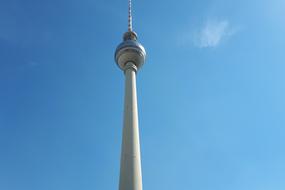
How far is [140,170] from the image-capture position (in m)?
53.9

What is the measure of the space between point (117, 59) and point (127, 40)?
5.62 meters

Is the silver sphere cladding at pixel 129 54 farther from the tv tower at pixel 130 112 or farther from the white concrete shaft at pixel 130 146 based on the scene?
the white concrete shaft at pixel 130 146

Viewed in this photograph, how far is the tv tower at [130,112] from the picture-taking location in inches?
2042

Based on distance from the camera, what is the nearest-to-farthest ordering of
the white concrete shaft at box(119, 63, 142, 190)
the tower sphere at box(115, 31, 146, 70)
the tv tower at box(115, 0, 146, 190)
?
the white concrete shaft at box(119, 63, 142, 190) < the tv tower at box(115, 0, 146, 190) < the tower sphere at box(115, 31, 146, 70)

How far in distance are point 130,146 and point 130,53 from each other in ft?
91.0

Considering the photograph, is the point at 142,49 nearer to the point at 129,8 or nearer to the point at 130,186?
the point at 129,8

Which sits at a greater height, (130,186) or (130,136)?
(130,136)

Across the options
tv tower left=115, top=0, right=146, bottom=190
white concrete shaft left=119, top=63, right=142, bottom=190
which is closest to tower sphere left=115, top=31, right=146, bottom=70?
tv tower left=115, top=0, right=146, bottom=190

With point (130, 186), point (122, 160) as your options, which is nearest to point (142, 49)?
point (122, 160)

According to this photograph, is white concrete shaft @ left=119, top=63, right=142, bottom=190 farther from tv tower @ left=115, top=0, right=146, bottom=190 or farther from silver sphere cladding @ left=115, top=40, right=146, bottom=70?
silver sphere cladding @ left=115, top=40, right=146, bottom=70

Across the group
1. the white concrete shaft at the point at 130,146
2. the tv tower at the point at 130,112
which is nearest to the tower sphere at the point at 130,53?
the tv tower at the point at 130,112

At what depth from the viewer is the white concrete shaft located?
5119 centimetres

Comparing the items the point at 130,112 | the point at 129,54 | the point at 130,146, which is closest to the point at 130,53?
the point at 129,54

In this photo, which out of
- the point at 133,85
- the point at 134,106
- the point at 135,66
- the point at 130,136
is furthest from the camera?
the point at 135,66
